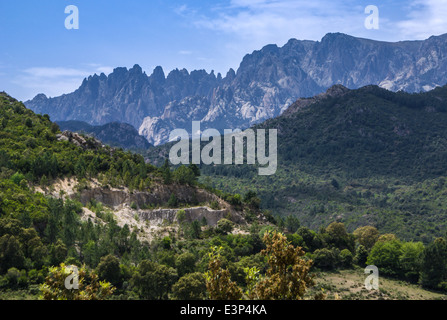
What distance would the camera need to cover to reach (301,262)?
17766mm

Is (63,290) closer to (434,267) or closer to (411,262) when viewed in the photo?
(434,267)

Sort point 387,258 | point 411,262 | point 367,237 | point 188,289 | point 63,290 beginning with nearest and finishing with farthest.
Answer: point 63,290, point 188,289, point 411,262, point 387,258, point 367,237

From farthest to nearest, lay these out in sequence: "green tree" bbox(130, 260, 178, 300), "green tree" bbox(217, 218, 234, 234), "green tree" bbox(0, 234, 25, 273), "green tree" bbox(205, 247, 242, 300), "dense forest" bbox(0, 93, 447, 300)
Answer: "green tree" bbox(217, 218, 234, 234) < "dense forest" bbox(0, 93, 447, 300) < "green tree" bbox(130, 260, 178, 300) < "green tree" bbox(0, 234, 25, 273) < "green tree" bbox(205, 247, 242, 300)

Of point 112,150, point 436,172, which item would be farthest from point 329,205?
point 112,150

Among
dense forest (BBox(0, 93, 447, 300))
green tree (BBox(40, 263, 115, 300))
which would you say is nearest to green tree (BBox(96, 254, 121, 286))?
dense forest (BBox(0, 93, 447, 300))

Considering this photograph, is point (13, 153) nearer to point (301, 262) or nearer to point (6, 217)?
point (6, 217)

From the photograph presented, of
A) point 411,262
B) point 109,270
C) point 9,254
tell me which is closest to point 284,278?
point 109,270

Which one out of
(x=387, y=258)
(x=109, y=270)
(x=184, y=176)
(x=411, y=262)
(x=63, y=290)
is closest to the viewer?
(x=63, y=290)

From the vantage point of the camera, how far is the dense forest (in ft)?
196

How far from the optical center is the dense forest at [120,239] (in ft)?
196

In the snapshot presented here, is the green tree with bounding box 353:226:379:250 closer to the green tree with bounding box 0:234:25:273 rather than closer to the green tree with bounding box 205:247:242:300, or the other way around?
the green tree with bounding box 0:234:25:273

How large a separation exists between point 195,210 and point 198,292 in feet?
121

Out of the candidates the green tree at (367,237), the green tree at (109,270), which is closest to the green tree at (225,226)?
the green tree at (109,270)

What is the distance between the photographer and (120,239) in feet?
242
